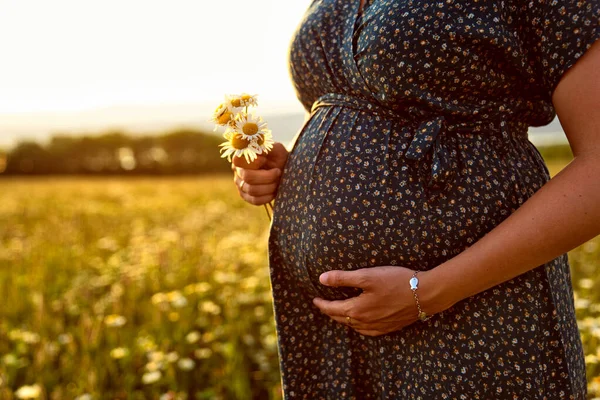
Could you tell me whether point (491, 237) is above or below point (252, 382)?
above

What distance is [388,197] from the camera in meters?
1.10

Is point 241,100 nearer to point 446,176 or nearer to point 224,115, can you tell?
point 224,115

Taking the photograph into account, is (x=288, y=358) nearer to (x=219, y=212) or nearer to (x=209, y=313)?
(x=209, y=313)

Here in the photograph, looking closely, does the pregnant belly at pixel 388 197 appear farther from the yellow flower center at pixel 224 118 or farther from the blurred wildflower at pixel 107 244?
the blurred wildflower at pixel 107 244

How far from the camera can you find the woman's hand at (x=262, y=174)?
136 cm

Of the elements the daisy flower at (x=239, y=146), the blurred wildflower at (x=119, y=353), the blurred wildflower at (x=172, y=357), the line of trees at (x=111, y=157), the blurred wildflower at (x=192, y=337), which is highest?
the line of trees at (x=111, y=157)

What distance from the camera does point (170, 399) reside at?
2.15 m

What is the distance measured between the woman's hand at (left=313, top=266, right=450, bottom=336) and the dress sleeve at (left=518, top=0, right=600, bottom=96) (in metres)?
0.44

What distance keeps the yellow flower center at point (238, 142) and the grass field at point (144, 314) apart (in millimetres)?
1333

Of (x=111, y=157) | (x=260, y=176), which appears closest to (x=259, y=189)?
(x=260, y=176)

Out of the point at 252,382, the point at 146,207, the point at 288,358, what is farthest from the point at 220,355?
the point at 146,207

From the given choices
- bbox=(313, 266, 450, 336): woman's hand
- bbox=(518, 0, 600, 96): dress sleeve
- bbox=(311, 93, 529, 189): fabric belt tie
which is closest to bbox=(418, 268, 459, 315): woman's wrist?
bbox=(313, 266, 450, 336): woman's hand

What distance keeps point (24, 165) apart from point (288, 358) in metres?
24.7

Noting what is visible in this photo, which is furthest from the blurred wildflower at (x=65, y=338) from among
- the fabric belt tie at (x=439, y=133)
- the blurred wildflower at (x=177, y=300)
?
the fabric belt tie at (x=439, y=133)
